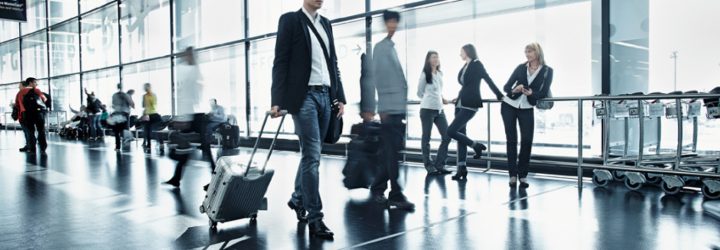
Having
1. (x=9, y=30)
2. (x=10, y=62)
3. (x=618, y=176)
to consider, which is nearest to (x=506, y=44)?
(x=618, y=176)

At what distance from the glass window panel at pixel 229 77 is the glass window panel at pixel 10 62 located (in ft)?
47.9

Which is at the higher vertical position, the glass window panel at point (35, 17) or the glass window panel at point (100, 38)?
the glass window panel at point (35, 17)

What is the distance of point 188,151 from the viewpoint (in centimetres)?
473

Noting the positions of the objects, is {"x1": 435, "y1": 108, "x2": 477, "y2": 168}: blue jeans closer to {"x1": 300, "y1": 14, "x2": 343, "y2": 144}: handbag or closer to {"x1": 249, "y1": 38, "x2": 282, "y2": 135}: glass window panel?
{"x1": 300, "y1": 14, "x2": 343, "y2": 144}: handbag

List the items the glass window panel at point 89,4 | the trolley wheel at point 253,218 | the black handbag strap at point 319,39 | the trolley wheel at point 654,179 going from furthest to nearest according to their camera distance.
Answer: the glass window panel at point 89,4, the trolley wheel at point 654,179, the trolley wheel at point 253,218, the black handbag strap at point 319,39

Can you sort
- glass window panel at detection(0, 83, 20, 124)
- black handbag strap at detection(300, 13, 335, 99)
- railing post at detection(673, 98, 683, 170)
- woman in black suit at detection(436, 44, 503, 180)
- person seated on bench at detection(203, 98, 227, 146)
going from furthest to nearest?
glass window panel at detection(0, 83, 20, 124) < woman in black suit at detection(436, 44, 503, 180) < person seated on bench at detection(203, 98, 227, 146) < railing post at detection(673, 98, 683, 170) < black handbag strap at detection(300, 13, 335, 99)

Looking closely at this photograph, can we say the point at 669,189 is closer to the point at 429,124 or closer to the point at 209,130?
the point at 429,124

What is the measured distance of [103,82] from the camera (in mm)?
16141

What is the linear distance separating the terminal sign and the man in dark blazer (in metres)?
10.7

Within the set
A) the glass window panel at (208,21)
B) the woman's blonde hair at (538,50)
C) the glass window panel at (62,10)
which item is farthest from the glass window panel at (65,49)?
the woman's blonde hair at (538,50)

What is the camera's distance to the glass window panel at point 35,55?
63.8 feet

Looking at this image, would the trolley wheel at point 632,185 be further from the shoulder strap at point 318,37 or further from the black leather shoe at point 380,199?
the shoulder strap at point 318,37

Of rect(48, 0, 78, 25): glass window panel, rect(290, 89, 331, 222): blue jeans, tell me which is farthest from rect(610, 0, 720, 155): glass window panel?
rect(48, 0, 78, 25): glass window panel

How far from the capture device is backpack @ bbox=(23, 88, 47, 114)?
8.98 m
